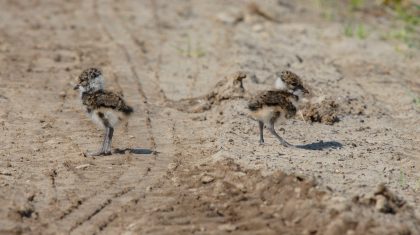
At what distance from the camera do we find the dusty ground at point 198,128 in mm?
8531

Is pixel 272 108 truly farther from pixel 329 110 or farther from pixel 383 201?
pixel 383 201

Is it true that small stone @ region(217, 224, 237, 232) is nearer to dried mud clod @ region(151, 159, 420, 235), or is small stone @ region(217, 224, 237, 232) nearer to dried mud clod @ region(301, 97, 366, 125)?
dried mud clod @ region(151, 159, 420, 235)

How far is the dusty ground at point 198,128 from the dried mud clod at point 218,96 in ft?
0.10

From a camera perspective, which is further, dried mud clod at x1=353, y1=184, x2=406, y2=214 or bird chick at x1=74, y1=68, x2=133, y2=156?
bird chick at x1=74, y1=68, x2=133, y2=156

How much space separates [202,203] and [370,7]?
12060mm

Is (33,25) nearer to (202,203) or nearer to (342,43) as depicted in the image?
(342,43)

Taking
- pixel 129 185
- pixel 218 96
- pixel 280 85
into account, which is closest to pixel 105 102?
pixel 129 185

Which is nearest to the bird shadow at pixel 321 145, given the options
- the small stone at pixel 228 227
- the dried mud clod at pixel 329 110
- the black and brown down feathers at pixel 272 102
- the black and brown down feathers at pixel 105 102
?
the black and brown down feathers at pixel 272 102

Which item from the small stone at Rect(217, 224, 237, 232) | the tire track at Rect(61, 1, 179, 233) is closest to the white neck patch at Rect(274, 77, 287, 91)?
the tire track at Rect(61, 1, 179, 233)

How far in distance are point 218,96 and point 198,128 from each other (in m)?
1.09

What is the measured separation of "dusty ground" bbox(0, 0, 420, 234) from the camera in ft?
28.0

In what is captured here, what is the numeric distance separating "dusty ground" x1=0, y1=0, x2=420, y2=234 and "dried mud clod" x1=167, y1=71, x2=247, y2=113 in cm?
3

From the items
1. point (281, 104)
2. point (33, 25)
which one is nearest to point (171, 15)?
point (33, 25)

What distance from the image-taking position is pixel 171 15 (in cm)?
1831
